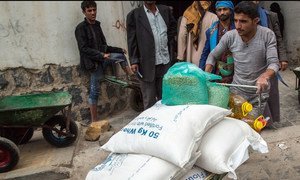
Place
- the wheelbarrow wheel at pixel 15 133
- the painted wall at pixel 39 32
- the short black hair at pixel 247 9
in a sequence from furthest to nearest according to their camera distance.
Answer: the painted wall at pixel 39 32 → the wheelbarrow wheel at pixel 15 133 → the short black hair at pixel 247 9

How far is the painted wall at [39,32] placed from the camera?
494cm

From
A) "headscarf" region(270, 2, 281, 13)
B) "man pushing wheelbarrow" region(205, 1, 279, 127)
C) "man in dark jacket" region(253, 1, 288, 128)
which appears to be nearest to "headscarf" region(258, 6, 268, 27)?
"man in dark jacket" region(253, 1, 288, 128)

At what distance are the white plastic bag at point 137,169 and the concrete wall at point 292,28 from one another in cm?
603

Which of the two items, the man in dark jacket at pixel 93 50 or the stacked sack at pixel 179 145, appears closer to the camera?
the stacked sack at pixel 179 145

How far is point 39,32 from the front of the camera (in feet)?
16.9

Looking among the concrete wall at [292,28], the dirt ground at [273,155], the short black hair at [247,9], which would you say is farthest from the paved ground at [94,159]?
the concrete wall at [292,28]

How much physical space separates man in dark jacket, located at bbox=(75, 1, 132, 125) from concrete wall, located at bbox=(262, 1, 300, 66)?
373 cm

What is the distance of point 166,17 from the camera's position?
4.60m

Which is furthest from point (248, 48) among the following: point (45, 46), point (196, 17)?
point (45, 46)

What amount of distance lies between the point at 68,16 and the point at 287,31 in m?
4.54

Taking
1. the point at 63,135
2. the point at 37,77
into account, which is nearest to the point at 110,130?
the point at 63,135

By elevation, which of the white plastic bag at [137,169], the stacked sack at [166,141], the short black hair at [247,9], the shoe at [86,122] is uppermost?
the short black hair at [247,9]

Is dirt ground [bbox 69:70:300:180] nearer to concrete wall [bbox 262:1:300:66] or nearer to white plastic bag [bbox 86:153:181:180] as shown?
white plastic bag [bbox 86:153:181:180]

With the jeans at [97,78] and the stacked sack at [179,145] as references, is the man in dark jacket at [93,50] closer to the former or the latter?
the jeans at [97,78]
